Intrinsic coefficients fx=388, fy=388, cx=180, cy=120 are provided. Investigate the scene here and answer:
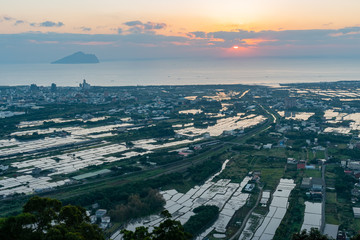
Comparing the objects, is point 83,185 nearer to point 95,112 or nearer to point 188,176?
point 188,176

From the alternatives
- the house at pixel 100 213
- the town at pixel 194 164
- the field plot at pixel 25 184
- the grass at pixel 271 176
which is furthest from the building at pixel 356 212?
the field plot at pixel 25 184

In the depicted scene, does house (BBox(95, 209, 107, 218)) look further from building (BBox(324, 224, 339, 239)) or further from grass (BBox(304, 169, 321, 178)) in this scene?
grass (BBox(304, 169, 321, 178))

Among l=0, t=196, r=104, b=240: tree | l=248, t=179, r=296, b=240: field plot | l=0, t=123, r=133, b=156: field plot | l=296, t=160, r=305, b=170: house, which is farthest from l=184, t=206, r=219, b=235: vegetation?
l=0, t=123, r=133, b=156: field plot

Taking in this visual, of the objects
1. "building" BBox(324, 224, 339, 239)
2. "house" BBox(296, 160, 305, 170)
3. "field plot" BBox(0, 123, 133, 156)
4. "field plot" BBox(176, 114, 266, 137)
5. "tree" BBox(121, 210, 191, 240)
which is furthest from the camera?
"field plot" BBox(176, 114, 266, 137)

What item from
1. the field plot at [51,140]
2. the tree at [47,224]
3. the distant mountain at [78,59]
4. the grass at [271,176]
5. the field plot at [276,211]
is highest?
the distant mountain at [78,59]

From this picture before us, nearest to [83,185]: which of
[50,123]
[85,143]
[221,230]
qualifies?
[221,230]

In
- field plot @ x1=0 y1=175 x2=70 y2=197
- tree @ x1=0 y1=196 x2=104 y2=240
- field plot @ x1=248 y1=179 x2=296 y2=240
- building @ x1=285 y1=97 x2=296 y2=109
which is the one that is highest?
tree @ x1=0 y1=196 x2=104 y2=240

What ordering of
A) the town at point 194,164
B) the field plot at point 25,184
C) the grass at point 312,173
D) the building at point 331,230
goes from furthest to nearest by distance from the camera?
1. the grass at point 312,173
2. the field plot at point 25,184
3. the town at point 194,164
4. the building at point 331,230

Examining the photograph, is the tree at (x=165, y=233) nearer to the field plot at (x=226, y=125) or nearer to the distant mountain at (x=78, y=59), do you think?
the field plot at (x=226, y=125)
